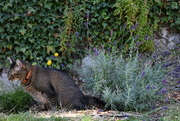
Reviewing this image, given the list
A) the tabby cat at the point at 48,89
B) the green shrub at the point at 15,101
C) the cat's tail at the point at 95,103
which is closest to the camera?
the cat's tail at the point at 95,103

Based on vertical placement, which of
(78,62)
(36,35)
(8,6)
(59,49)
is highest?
(8,6)

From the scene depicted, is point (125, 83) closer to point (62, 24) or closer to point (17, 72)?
point (17, 72)

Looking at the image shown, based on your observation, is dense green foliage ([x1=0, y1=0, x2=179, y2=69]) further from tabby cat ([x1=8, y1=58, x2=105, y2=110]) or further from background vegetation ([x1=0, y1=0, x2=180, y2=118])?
tabby cat ([x1=8, y1=58, x2=105, y2=110])

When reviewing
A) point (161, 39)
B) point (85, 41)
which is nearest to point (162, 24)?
point (161, 39)

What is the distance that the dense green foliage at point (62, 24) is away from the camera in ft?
18.9

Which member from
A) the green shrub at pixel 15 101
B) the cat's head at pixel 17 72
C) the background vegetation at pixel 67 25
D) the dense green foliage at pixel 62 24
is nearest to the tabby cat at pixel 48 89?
the cat's head at pixel 17 72

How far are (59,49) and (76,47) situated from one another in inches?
19.4

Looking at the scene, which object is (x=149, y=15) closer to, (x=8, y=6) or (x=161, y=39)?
(x=161, y=39)

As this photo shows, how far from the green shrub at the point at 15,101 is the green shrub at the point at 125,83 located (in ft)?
4.37

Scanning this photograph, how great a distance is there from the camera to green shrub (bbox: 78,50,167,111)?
382cm

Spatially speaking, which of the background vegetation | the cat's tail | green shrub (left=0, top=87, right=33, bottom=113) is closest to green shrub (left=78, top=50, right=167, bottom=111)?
the cat's tail

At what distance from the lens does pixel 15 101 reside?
14.4ft

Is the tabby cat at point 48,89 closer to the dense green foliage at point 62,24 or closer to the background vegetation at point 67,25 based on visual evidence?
the background vegetation at point 67,25

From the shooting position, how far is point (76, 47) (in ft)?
20.3
